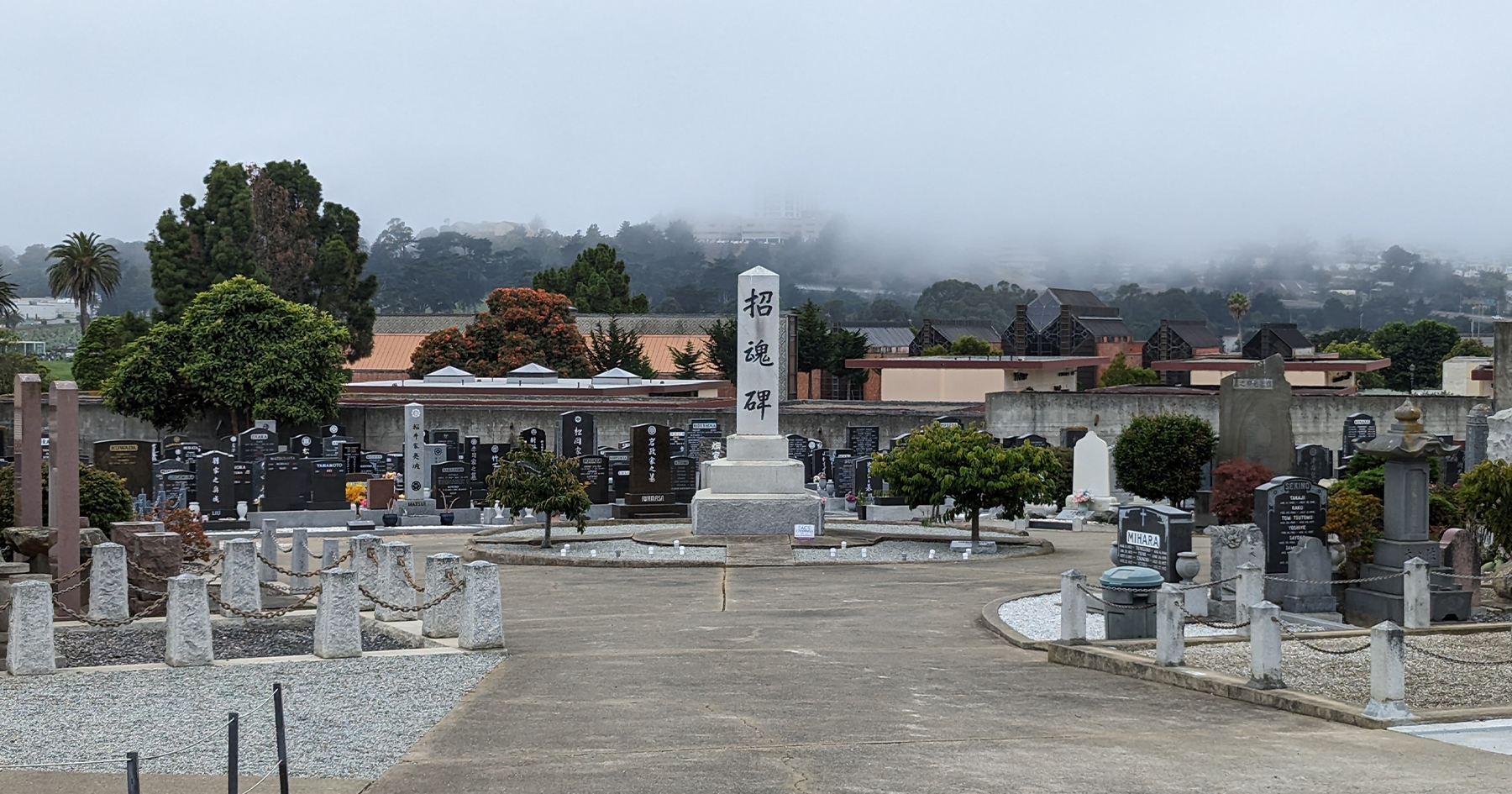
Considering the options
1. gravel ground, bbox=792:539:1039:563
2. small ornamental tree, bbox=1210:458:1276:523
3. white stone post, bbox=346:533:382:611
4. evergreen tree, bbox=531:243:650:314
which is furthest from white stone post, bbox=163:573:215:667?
evergreen tree, bbox=531:243:650:314

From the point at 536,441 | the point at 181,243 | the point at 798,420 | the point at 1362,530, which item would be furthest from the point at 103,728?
the point at 181,243

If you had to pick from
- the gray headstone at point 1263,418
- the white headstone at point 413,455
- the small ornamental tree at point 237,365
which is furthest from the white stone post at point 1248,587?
the small ornamental tree at point 237,365

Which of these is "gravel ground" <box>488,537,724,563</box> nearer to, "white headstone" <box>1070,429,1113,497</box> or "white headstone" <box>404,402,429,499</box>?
"white headstone" <box>404,402,429,499</box>

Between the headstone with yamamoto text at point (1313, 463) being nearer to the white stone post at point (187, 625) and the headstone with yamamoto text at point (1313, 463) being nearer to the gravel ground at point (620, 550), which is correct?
the gravel ground at point (620, 550)

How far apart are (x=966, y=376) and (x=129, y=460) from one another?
132ft

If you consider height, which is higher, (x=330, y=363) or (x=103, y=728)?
(x=330, y=363)

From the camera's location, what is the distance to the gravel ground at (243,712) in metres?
10.4

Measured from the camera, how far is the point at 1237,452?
101 ft

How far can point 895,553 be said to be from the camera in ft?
85.2

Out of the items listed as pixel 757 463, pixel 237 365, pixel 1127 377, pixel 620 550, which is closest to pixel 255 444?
pixel 237 365

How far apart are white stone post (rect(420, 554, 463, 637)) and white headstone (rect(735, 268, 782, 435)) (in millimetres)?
11984

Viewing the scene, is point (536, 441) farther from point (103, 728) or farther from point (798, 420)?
point (103, 728)

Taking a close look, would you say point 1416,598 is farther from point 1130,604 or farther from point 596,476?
point 596,476

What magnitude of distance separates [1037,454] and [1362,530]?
8.44 meters
